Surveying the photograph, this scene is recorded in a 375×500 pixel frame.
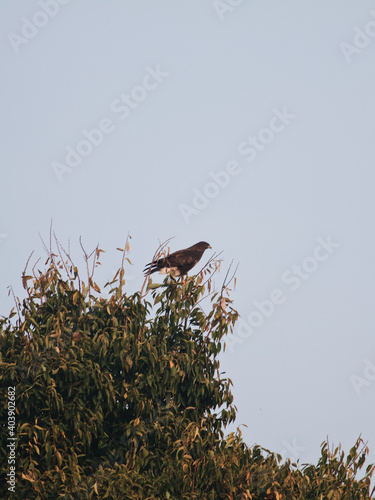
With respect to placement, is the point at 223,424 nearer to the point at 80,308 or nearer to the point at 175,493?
the point at 175,493

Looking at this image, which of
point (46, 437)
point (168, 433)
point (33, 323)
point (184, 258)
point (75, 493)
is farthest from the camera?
point (184, 258)

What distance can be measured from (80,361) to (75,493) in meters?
1.58

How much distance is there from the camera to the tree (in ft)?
21.7

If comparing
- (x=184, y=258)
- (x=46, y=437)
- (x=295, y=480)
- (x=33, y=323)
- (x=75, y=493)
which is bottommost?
(x=295, y=480)

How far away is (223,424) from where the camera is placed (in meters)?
7.99

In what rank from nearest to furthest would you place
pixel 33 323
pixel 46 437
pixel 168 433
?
pixel 46 437 < pixel 168 433 < pixel 33 323

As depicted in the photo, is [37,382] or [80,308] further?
[80,308]

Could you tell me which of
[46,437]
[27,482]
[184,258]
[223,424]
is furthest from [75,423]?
[184,258]

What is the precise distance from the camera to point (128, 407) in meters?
7.52

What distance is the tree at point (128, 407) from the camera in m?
6.62

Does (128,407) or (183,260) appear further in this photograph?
(183,260)

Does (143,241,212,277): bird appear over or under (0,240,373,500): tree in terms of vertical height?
over

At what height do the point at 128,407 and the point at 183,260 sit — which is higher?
the point at 183,260

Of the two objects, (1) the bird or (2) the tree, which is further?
(1) the bird
